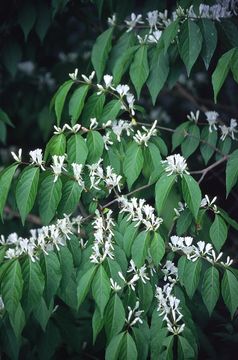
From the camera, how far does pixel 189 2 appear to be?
2.60 metres

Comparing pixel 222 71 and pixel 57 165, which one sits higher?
pixel 222 71

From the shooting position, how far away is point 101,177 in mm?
2391

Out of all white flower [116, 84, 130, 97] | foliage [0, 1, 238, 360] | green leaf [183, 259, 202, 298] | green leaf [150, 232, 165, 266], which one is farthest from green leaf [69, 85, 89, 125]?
green leaf [183, 259, 202, 298]

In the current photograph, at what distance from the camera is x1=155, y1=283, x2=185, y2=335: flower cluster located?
87.9 inches

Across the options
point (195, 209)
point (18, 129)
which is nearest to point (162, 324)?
point (195, 209)

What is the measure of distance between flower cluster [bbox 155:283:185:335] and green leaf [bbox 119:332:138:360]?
133mm

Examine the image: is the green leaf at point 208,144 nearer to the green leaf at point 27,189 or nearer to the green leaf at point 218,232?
the green leaf at point 218,232

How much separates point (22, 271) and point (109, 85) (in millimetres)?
817

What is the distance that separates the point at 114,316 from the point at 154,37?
1.19 metres

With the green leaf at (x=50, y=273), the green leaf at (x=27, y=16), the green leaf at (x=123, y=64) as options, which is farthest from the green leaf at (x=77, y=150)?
the green leaf at (x=27, y=16)

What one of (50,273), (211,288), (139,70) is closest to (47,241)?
(50,273)

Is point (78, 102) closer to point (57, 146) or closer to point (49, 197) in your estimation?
point (57, 146)

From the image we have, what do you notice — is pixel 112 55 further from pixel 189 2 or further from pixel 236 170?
pixel 236 170

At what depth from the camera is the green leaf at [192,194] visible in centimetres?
224
